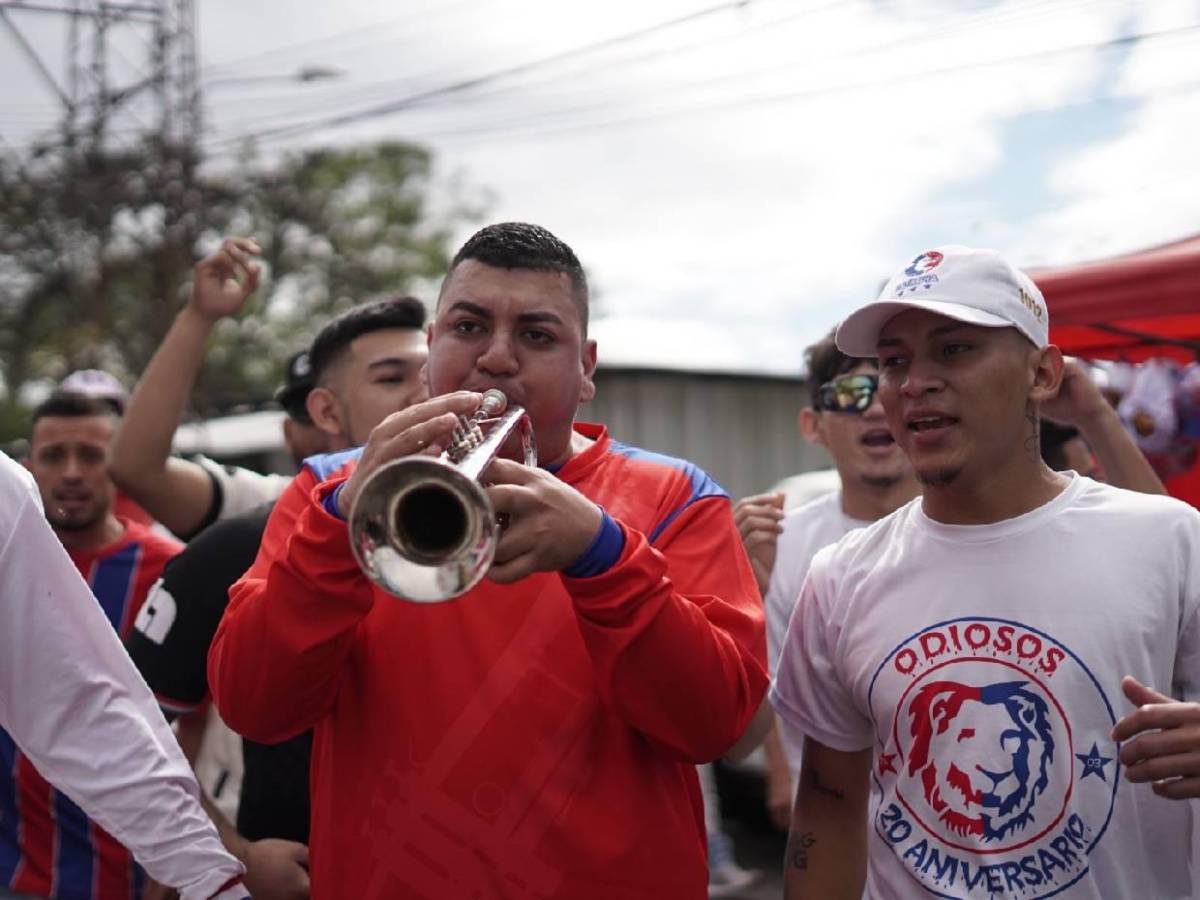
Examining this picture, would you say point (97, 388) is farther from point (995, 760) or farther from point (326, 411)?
point (995, 760)

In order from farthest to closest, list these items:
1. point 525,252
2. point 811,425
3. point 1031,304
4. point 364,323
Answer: point 811,425
point 364,323
point 1031,304
point 525,252

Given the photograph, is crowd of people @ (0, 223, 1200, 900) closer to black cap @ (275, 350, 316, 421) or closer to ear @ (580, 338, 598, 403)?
ear @ (580, 338, 598, 403)

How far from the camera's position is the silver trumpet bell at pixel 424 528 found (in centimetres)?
164

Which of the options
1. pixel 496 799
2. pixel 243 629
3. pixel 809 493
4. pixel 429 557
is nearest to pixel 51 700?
pixel 243 629

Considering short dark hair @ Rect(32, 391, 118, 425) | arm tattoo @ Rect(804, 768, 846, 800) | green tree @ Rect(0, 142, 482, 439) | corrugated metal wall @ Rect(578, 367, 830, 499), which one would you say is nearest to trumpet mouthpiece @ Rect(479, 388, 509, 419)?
arm tattoo @ Rect(804, 768, 846, 800)

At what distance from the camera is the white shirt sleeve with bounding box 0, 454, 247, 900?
7.33 ft

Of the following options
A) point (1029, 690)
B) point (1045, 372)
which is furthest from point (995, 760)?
point (1045, 372)

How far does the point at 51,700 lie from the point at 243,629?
56 centimetres

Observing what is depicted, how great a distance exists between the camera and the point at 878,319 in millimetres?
2459

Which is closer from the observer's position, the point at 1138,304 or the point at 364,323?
the point at 364,323

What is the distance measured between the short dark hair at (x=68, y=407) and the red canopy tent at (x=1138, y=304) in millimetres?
3634

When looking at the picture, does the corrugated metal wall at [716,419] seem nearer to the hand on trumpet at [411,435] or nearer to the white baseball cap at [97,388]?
the white baseball cap at [97,388]

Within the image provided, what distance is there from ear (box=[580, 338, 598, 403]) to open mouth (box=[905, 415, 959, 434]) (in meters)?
0.63

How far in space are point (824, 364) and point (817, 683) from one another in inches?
77.5
